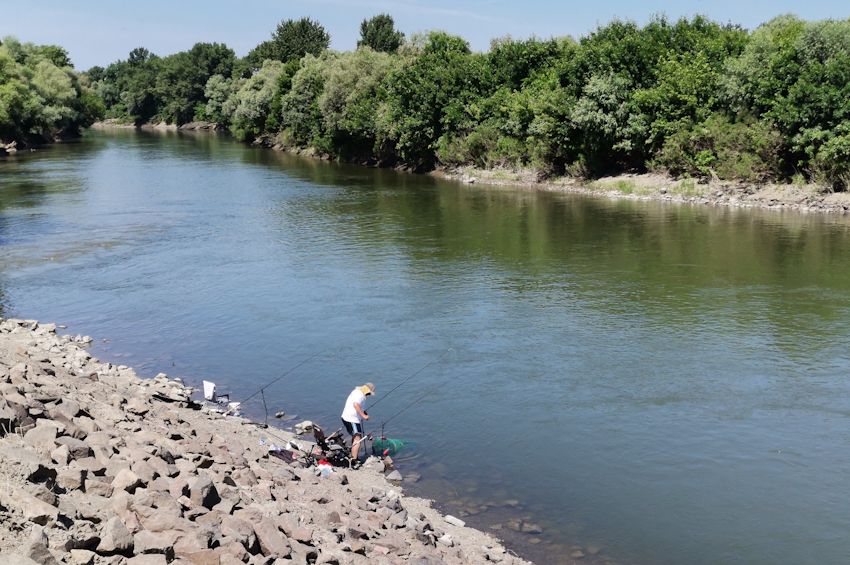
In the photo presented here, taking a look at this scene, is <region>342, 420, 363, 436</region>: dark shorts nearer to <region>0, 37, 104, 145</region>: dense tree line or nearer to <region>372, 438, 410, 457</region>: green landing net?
<region>372, 438, 410, 457</region>: green landing net

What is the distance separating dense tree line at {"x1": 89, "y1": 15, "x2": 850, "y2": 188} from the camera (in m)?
56.8

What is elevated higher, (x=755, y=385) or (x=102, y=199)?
(x=102, y=199)

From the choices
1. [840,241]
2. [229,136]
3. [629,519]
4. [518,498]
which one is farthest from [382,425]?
[229,136]

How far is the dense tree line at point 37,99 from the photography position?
109 metres

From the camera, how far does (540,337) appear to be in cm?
2956

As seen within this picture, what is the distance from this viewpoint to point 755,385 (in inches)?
968

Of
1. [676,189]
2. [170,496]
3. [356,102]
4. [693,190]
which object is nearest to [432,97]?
[356,102]

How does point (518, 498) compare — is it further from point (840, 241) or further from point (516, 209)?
point (516, 209)

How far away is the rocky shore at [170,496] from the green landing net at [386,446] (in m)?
0.82

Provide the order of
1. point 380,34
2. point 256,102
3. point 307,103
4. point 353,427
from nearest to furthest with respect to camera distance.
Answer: point 353,427
point 307,103
point 256,102
point 380,34

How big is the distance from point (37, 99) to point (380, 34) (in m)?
61.9

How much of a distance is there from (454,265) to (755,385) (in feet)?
64.9

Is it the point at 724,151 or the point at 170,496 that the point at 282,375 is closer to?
the point at 170,496

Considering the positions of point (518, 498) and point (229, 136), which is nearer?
point (518, 498)
